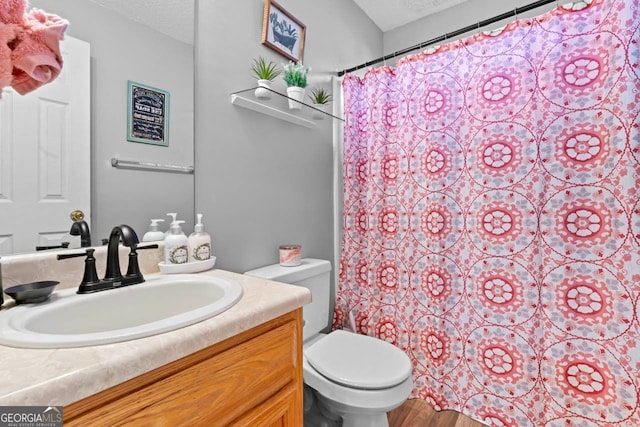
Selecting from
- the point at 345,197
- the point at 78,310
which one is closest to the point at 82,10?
the point at 78,310

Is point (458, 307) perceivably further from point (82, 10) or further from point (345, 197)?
point (82, 10)

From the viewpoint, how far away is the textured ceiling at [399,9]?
6.57ft

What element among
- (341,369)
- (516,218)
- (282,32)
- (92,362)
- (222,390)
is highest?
(282,32)

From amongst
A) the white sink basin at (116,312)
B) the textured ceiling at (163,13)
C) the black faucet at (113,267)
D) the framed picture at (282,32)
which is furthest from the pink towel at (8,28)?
the framed picture at (282,32)

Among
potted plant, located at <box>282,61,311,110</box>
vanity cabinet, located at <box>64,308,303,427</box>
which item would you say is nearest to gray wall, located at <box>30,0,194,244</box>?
potted plant, located at <box>282,61,311,110</box>

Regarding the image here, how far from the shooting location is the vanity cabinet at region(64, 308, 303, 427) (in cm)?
46

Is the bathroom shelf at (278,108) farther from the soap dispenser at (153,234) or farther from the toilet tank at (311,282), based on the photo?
the toilet tank at (311,282)

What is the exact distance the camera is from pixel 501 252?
1.31 m

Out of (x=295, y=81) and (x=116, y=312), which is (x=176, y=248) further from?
(x=295, y=81)

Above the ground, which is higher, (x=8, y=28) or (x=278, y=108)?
(x=278, y=108)

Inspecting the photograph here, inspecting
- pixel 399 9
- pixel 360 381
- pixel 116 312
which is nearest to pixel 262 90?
pixel 116 312

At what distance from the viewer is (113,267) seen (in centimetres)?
82

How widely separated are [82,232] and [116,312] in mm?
276

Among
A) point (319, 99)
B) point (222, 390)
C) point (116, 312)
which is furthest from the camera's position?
point (319, 99)
